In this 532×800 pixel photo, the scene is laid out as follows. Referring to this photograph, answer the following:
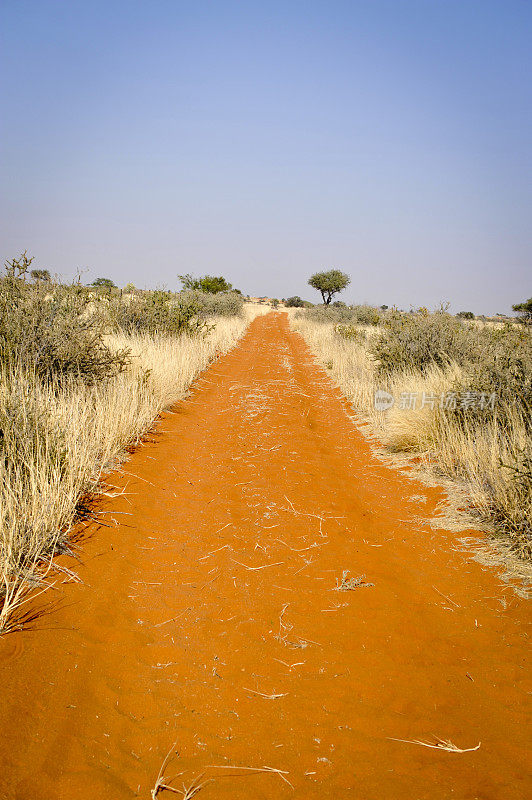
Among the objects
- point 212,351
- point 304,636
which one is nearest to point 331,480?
point 304,636

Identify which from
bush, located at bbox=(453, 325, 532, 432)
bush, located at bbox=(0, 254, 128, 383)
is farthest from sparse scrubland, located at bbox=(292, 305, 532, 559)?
bush, located at bbox=(0, 254, 128, 383)

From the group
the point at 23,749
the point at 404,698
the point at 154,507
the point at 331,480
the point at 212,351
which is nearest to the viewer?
the point at 23,749

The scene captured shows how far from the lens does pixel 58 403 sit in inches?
205

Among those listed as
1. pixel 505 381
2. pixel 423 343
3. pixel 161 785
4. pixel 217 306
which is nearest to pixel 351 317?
pixel 217 306

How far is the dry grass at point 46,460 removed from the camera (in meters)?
3.03

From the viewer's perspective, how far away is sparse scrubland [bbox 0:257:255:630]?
10.7 feet

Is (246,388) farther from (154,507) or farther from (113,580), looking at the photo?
(113,580)

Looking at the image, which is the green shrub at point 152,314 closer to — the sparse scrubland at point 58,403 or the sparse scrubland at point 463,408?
the sparse scrubland at point 58,403

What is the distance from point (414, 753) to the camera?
7.11 ft

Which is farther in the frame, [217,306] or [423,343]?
[217,306]

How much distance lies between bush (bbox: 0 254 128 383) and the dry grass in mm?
237

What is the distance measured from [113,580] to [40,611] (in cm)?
56

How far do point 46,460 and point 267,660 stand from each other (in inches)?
91.9

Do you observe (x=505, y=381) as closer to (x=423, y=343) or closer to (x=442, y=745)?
(x=423, y=343)
